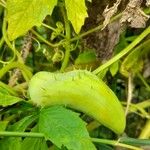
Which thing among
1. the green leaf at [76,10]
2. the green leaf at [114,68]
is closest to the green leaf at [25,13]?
the green leaf at [76,10]

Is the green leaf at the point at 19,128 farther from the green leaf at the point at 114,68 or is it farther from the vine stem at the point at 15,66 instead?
→ the green leaf at the point at 114,68

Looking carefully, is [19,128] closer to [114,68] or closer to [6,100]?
[6,100]

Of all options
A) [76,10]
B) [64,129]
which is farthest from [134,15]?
[64,129]

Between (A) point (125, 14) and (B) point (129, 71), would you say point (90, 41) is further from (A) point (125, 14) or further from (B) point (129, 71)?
(A) point (125, 14)

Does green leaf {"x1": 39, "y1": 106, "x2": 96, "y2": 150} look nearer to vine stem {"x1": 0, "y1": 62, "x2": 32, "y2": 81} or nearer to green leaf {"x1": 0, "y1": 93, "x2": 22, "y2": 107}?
green leaf {"x1": 0, "y1": 93, "x2": 22, "y2": 107}

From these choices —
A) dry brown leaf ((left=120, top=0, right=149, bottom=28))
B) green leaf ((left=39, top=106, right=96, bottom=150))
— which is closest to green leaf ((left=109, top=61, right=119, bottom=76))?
dry brown leaf ((left=120, top=0, right=149, bottom=28))

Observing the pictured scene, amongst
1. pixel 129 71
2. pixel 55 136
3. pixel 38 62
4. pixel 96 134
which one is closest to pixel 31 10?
pixel 55 136
